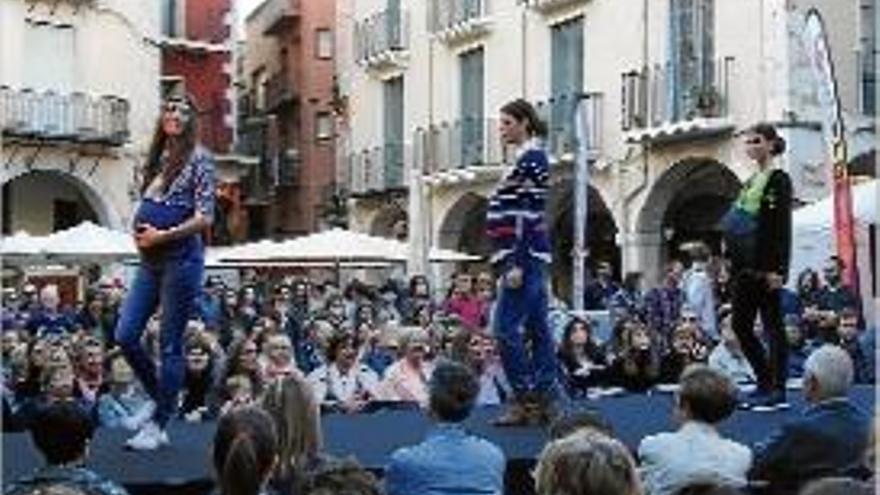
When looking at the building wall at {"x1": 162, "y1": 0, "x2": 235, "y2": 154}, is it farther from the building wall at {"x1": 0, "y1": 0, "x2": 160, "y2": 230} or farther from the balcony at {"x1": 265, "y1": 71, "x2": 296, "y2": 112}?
the balcony at {"x1": 265, "y1": 71, "x2": 296, "y2": 112}

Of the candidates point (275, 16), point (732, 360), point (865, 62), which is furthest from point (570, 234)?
point (732, 360)

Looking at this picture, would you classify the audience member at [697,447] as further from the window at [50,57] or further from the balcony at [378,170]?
the balcony at [378,170]

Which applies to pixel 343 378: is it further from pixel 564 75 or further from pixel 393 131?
pixel 393 131

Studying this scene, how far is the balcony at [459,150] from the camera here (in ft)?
111

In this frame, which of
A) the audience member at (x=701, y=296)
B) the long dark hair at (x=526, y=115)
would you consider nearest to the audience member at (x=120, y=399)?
the long dark hair at (x=526, y=115)

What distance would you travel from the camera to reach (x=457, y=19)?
35281 mm

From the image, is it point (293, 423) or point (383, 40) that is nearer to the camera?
point (293, 423)

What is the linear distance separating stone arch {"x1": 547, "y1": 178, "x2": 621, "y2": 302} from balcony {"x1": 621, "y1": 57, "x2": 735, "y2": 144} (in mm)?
2465

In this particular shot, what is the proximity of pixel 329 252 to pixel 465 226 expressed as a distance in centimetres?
1234

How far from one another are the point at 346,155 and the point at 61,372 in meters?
31.2

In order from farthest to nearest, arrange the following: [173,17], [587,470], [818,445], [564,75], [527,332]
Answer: [173,17], [564,75], [527,332], [818,445], [587,470]

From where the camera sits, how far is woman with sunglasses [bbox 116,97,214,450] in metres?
8.29

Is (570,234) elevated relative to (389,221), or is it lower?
lower

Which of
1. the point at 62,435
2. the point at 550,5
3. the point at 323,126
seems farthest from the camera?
the point at 323,126
